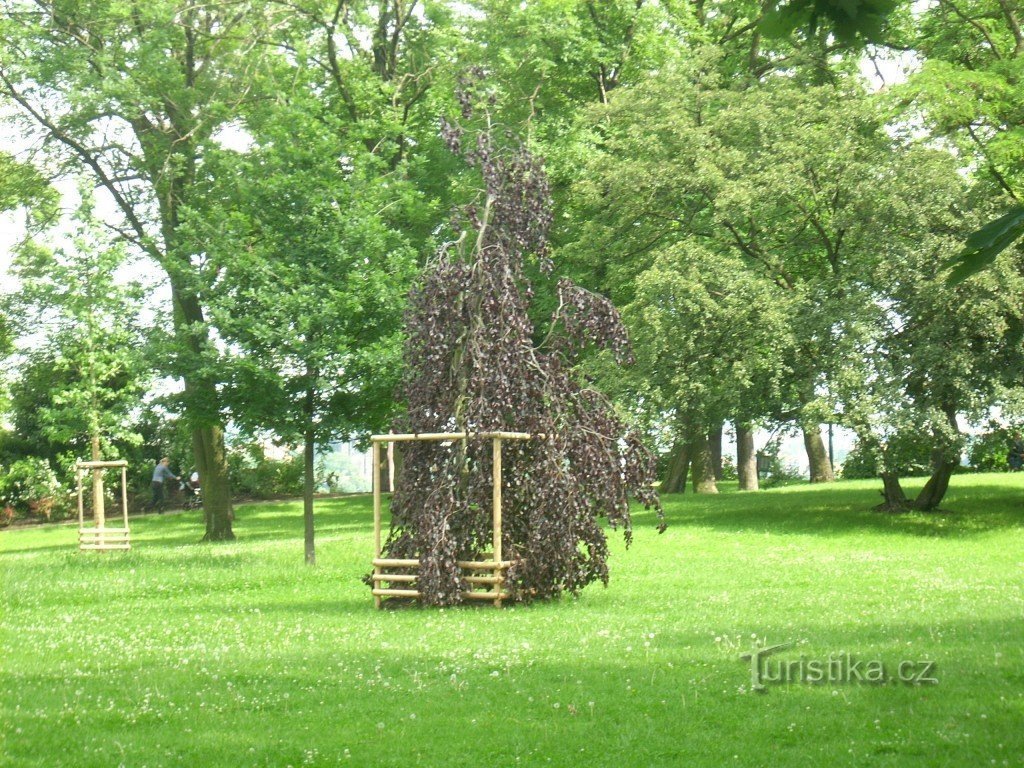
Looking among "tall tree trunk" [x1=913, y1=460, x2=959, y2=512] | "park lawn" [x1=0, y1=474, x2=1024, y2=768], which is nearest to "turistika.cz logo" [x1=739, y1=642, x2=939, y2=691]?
"park lawn" [x1=0, y1=474, x2=1024, y2=768]

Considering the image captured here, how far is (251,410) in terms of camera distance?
20.2 metres

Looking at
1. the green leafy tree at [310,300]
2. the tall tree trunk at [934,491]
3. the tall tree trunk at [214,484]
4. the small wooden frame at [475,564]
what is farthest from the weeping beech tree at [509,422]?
the tall tree trunk at [214,484]

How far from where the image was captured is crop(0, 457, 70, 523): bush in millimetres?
39219

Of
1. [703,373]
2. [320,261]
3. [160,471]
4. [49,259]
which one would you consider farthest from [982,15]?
[160,471]

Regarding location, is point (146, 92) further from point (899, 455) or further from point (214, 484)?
point (899, 455)

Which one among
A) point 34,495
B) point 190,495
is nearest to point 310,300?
point 34,495

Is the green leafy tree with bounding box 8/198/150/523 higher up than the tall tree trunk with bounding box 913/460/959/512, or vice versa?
the green leafy tree with bounding box 8/198/150/523

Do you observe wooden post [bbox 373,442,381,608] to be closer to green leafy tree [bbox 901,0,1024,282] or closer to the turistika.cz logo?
the turistika.cz logo

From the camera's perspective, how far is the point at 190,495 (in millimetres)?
42750

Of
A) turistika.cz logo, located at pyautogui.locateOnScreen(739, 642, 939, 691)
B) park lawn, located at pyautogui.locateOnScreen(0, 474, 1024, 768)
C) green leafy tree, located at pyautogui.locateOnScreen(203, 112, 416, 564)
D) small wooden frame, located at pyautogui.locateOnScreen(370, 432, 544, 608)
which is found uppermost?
green leafy tree, located at pyautogui.locateOnScreen(203, 112, 416, 564)

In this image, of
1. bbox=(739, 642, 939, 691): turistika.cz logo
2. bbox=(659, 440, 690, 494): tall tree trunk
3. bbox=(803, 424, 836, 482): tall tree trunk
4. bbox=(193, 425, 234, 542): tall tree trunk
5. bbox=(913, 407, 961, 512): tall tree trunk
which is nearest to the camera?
bbox=(739, 642, 939, 691): turistika.cz logo

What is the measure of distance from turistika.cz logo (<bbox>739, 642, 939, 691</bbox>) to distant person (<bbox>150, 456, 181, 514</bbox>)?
109 ft

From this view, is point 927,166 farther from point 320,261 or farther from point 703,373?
point 320,261

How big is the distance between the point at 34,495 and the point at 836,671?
118ft
